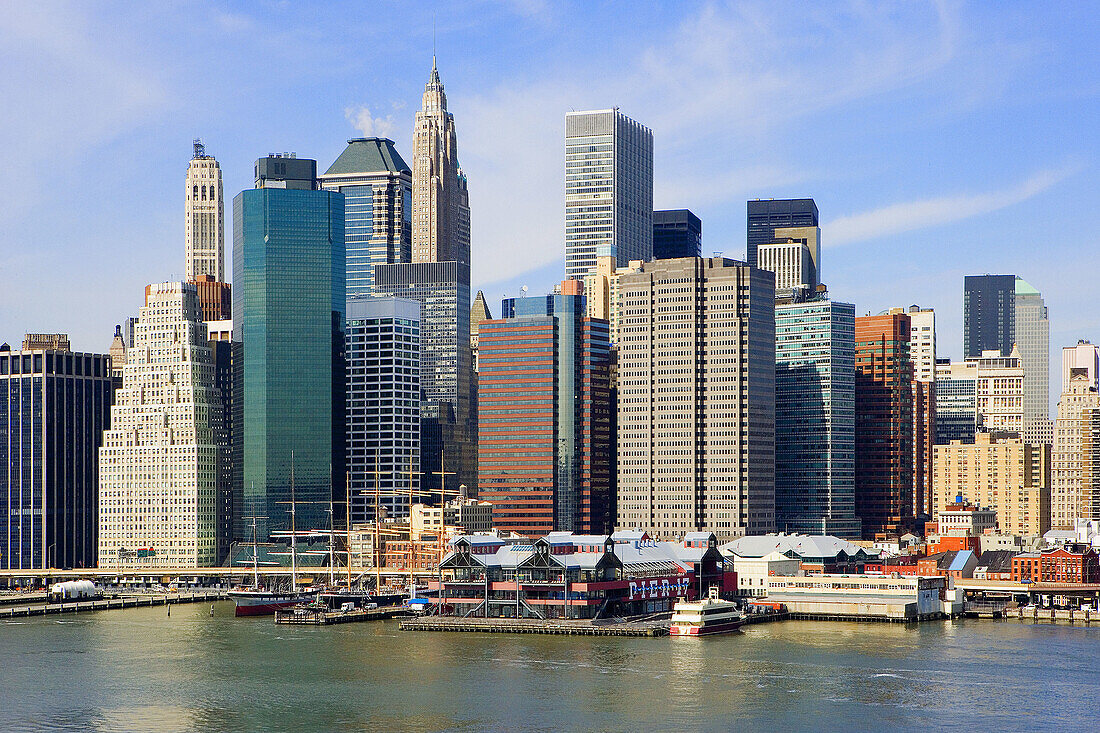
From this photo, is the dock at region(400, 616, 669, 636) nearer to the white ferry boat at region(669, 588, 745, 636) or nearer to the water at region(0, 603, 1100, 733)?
the white ferry boat at region(669, 588, 745, 636)

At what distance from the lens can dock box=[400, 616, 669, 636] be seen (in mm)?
190000

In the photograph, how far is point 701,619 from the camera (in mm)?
191125

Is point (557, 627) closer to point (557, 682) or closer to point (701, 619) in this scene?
point (701, 619)

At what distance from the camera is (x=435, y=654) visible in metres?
172

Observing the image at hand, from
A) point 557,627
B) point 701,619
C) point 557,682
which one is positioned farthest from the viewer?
point 557,627

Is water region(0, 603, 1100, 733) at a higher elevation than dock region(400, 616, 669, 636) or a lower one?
higher

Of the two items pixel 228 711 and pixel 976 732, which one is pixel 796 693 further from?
pixel 228 711


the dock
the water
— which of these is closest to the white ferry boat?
the dock

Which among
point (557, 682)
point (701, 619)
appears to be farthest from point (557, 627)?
point (557, 682)

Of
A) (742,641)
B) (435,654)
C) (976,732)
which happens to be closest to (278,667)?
(435,654)

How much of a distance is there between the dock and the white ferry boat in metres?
1.71

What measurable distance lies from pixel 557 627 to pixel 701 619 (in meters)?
16.5

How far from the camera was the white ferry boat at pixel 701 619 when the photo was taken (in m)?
190

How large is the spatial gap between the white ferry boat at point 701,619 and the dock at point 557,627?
1.71m
